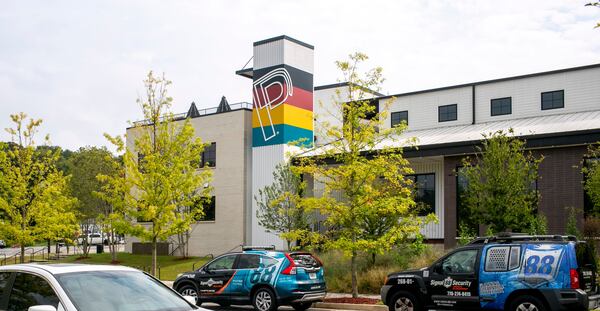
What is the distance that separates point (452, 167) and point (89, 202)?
26.6 metres

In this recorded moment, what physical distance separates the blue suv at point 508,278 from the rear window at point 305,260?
2.56 m

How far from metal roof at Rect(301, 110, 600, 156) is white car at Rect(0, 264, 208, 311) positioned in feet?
63.1

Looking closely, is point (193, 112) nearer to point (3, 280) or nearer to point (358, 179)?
point (358, 179)

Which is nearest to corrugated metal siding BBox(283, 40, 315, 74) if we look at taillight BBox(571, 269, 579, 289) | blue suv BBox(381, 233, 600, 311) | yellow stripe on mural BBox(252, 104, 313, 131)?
yellow stripe on mural BBox(252, 104, 313, 131)

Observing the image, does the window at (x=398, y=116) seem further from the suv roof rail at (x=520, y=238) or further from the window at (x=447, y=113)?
the suv roof rail at (x=520, y=238)

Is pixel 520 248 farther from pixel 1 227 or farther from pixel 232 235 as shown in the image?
pixel 232 235

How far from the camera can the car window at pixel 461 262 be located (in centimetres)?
1480

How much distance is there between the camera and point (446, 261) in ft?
50.4

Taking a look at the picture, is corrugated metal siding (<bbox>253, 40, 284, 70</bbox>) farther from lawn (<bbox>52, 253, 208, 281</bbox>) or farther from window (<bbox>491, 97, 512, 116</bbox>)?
window (<bbox>491, 97, 512, 116</bbox>)

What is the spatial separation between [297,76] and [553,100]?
44.8 feet

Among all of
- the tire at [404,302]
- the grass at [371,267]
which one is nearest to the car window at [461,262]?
the tire at [404,302]

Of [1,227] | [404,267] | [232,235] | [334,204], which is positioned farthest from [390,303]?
[232,235]

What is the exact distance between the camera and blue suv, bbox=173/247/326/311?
1714 cm

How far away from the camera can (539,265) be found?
13.7 metres
